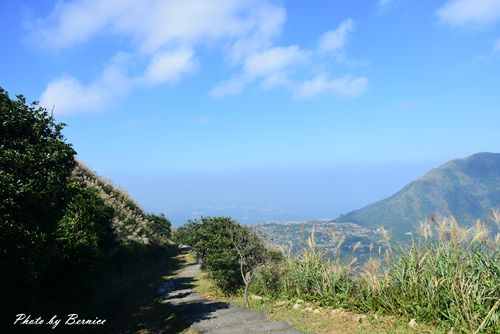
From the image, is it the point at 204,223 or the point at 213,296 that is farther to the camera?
the point at 204,223

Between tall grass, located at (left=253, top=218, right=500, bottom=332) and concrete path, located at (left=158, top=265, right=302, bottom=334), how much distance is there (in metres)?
2.20

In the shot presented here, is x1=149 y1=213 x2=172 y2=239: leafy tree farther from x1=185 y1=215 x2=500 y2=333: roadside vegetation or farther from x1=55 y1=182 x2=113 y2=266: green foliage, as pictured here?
x1=185 y1=215 x2=500 y2=333: roadside vegetation

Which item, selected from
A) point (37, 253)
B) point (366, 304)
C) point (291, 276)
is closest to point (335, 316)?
point (366, 304)

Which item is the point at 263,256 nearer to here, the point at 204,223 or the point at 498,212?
the point at 204,223

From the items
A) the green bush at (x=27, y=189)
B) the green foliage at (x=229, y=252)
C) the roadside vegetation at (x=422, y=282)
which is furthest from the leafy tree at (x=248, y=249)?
the green bush at (x=27, y=189)

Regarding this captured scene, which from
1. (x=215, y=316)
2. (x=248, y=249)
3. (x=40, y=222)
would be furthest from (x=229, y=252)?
(x=40, y=222)

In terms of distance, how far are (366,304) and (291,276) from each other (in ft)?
12.3

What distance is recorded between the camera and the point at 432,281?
9.21m

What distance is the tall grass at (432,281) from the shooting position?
8258 mm

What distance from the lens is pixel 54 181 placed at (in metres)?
10.7

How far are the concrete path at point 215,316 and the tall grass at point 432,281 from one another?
86.7 inches

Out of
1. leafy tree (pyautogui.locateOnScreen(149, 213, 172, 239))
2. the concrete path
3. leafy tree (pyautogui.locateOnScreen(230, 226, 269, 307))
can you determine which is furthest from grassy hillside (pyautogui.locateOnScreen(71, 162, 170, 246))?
leafy tree (pyautogui.locateOnScreen(230, 226, 269, 307))

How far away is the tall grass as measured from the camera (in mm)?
8258

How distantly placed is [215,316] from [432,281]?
22.5 ft
